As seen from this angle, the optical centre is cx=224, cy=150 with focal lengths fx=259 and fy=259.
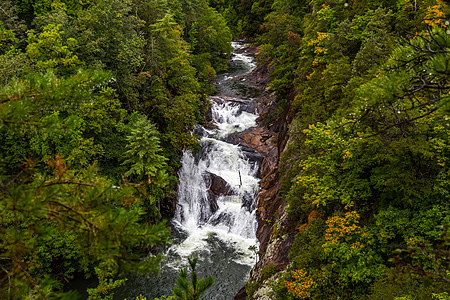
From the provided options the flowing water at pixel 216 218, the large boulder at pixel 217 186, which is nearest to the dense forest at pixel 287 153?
the flowing water at pixel 216 218

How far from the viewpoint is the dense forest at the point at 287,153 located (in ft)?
10.9

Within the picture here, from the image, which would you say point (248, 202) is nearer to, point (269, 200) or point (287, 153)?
point (269, 200)

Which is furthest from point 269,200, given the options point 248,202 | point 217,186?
point 217,186

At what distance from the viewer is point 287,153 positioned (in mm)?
14164

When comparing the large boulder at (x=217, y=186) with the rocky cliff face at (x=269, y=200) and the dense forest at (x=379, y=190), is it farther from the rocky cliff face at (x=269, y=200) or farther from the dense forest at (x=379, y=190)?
the dense forest at (x=379, y=190)

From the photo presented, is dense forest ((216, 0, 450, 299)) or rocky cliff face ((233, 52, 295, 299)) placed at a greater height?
dense forest ((216, 0, 450, 299))

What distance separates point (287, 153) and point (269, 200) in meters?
4.00

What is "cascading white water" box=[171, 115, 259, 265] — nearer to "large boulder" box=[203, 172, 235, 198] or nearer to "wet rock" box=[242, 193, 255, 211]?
"wet rock" box=[242, 193, 255, 211]

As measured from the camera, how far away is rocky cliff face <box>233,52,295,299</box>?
35.9 feet

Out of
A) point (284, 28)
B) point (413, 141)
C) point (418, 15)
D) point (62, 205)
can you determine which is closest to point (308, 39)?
point (418, 15)

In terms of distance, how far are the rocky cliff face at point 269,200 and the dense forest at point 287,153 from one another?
51 cm

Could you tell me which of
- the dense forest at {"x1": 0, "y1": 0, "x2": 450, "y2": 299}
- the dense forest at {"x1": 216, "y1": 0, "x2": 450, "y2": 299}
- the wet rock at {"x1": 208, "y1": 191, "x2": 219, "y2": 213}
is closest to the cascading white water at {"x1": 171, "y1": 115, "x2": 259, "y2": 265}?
the wet rock at {"x1": 208, "y1": 191, "x2": 219, "y2": 213}

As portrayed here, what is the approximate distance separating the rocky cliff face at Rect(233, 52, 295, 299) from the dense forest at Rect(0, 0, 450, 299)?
20.2 inches

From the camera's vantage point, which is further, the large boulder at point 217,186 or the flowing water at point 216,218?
the large boulder at point 217,186
